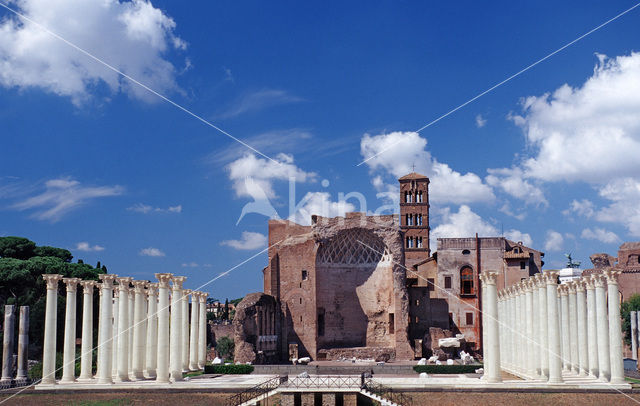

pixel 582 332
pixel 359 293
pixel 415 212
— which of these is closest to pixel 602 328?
pixel 582 332

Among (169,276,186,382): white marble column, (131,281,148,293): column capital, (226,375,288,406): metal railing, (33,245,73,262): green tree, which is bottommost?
(226,375,288,406): metal railing

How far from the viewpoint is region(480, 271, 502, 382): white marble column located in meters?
33.8

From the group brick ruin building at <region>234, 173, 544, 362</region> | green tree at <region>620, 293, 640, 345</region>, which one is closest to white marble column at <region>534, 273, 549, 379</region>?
brick ruin building at <region>234, 173, 544, 362</region>

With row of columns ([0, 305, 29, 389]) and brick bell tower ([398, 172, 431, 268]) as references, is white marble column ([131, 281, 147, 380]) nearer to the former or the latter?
row of columns ([0, 305, 29, 389])

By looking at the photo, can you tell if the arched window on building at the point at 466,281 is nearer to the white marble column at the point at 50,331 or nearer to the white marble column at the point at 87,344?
the white marble column at the point at 87,344

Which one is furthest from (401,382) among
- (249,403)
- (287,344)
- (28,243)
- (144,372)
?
(28,243)

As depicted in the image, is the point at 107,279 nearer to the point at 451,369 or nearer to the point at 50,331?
the point at 50,331

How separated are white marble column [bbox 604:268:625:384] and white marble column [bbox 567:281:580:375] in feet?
19.0

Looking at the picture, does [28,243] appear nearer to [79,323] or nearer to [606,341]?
[79,323]

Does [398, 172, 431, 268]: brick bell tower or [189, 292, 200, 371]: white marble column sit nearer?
[189, 292, 200, 371]: white marble column

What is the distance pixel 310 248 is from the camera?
196 ft

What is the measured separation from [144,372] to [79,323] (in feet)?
85.7

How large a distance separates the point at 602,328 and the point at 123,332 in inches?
971

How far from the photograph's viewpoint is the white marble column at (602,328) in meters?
32.1
